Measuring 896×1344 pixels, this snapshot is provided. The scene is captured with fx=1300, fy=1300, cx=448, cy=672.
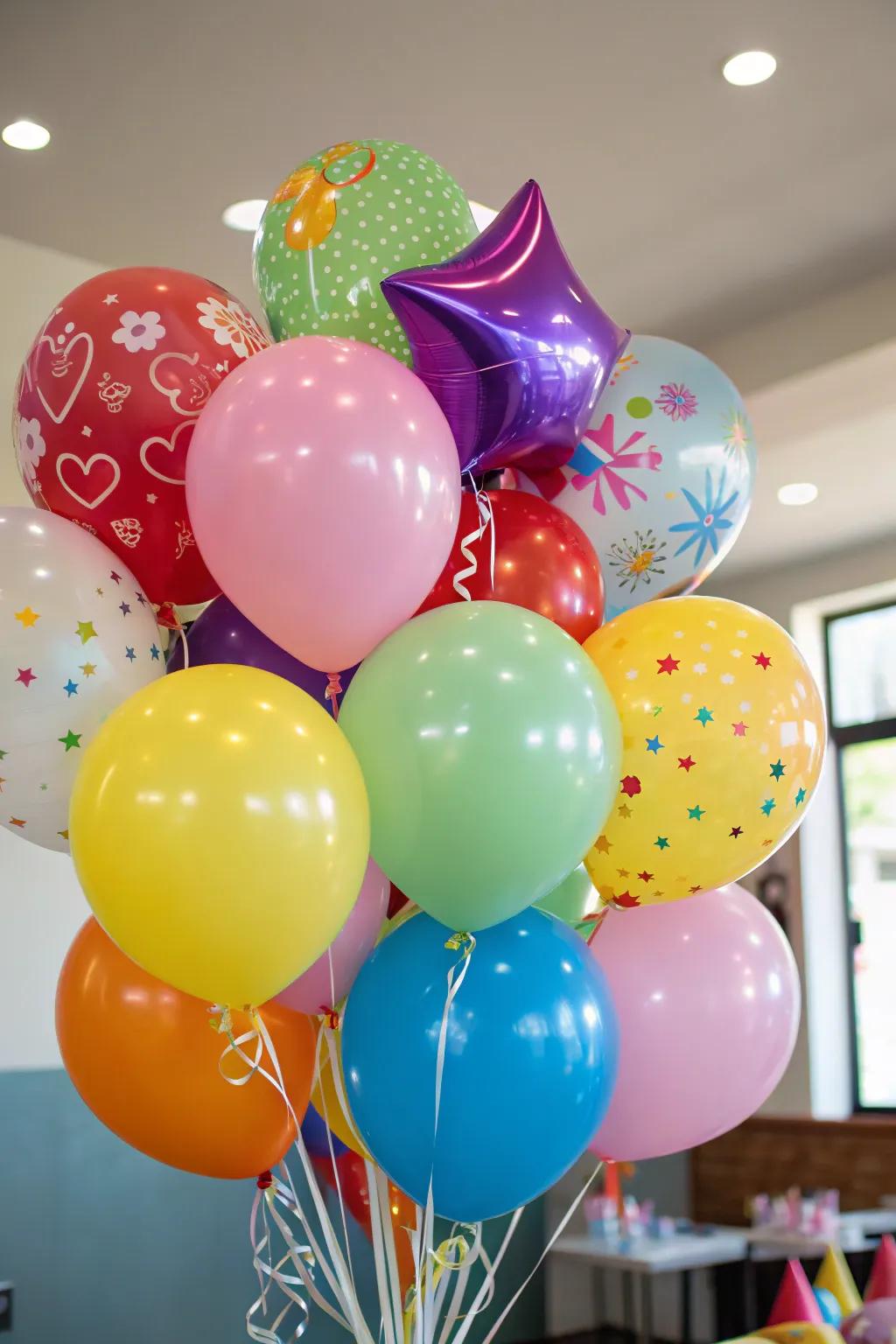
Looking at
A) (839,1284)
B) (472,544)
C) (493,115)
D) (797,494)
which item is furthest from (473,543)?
(797,494)

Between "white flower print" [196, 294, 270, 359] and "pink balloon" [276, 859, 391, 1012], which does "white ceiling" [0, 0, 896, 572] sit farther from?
"pink balloon" [276, 859, 391, 1012]

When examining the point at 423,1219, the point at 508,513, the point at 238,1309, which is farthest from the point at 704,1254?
the point at 508,513

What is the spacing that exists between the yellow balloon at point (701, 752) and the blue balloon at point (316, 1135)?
495 millimetres

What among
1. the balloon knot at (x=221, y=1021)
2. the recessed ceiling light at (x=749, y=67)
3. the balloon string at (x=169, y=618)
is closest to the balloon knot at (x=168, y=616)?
the balloon string at (x=169, y=618)

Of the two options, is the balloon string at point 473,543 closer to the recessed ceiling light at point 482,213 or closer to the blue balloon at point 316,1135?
the blue balloon at point 316,1135

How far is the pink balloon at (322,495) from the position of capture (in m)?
1.22

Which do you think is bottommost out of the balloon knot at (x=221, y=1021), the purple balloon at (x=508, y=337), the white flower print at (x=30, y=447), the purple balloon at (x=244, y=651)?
the balloon knot at (x=221, y=1021)

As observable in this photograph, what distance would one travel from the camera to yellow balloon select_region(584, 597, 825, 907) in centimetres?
137

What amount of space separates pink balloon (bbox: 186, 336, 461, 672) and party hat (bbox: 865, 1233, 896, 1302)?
1.98 meters

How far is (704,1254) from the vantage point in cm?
384

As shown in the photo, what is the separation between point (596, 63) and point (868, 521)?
7.97ft

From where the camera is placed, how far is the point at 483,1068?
1235 millimetres

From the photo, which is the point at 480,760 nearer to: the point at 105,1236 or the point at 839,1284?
the point at 839,1284

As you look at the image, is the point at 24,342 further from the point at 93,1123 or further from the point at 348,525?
the point at 348,525
